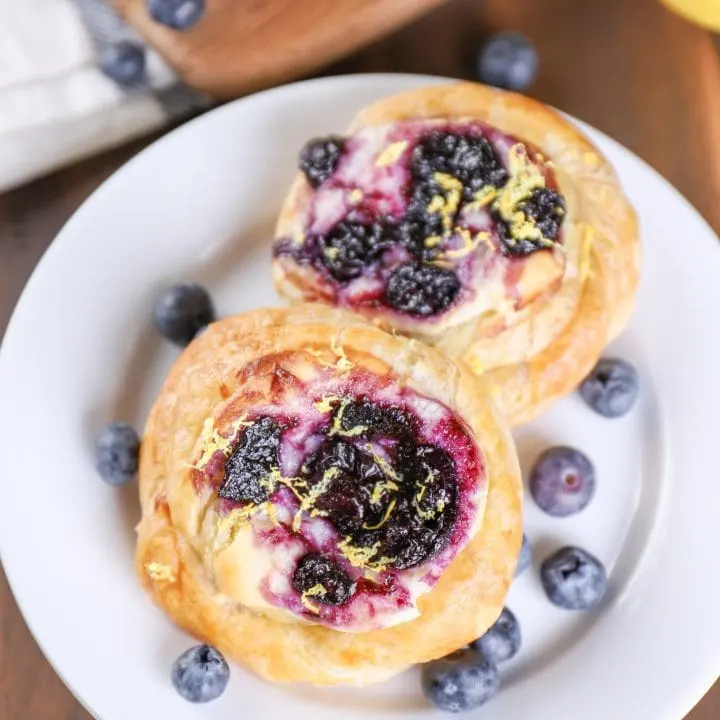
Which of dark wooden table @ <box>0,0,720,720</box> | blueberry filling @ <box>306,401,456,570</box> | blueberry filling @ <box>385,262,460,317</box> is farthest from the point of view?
dark wooden table @ <box>0,0,720,720</box>

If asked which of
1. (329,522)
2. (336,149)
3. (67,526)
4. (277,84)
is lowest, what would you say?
(67,526)

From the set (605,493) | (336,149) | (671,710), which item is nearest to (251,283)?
(336,149)

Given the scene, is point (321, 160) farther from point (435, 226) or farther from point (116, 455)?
point (116, 455)

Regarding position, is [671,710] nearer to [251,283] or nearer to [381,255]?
[381,255]

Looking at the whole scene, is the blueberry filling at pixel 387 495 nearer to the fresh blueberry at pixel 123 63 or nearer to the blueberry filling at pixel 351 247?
the blueberry filling at pixel 351 247

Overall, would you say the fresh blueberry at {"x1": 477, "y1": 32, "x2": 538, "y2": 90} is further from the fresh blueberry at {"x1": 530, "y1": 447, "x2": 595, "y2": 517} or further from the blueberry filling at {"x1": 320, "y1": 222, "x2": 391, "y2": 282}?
the fresh blueberry at {"x1": 530, "y1": 447, "x2": 595, "y2": 517}

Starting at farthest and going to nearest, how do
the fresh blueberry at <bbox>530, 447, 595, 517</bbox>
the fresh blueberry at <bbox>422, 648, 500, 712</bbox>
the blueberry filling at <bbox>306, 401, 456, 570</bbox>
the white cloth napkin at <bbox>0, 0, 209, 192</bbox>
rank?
the white cloth napkin at <bbox>0, 0, 209, 192</bbox>
the fresh blueberry at <bbox>530, 447, 595, 517</bbox>
the fresh blueberry at <bbox>422, 648, 500, 712</bbox>
the blueberry filling at <bbox>306, 401, 456, 570</bbox>

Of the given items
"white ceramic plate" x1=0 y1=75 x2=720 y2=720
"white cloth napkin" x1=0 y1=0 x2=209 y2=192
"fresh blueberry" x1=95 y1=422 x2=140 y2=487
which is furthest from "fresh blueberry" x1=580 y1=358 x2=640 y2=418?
"white cloth napkin" x1=0 y1=0 x2=209 y2=192
